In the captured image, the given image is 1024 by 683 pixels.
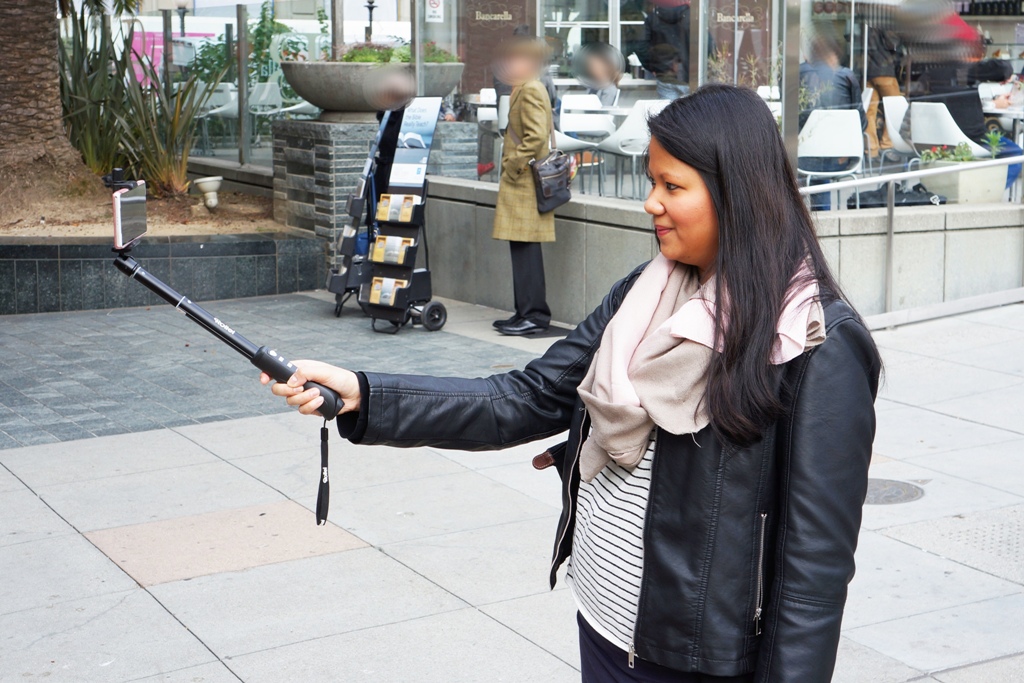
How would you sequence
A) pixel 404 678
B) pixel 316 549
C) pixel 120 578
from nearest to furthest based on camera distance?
1. pixel 404 678
2. pixel 120 578
3. pixel 316 549

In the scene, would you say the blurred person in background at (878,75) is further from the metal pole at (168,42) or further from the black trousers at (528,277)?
the metal pole at (168,42)

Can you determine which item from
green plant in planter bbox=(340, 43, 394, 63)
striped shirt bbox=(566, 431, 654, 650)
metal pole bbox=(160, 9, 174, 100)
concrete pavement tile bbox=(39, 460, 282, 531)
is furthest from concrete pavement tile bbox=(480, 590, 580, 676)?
metal pole bbox=(160, 9, 174, 100)

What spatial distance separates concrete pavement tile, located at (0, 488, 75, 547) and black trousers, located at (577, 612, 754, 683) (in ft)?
11.4

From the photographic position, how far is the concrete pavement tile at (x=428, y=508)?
529 centimetres

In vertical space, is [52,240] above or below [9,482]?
above

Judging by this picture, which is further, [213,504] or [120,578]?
[213,504]

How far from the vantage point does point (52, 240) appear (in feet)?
35.9

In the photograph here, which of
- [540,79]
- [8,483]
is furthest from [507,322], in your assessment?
[8,483]

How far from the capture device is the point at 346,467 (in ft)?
20.3

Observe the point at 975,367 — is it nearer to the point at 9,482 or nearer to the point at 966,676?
the point at 966,676

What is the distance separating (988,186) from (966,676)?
6.88m

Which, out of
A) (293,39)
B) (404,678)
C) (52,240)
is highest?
(293,39)

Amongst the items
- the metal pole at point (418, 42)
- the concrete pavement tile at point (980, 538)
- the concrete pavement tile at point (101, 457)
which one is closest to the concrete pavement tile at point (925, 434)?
the concrete pavement tile at point (980, 538)

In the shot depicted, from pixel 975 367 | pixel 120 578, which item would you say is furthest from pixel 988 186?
pixel 120 578
